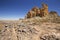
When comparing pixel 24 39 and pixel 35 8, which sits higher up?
pixel 35 8

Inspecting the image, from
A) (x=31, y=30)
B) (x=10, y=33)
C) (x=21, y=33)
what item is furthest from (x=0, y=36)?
(x=31, y=30)

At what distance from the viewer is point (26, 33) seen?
10133 mm

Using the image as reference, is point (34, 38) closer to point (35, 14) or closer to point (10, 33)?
point (10, 33)

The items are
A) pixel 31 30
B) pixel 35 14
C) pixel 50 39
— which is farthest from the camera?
pixel 35 14

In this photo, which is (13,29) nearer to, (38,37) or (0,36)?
(0,36)

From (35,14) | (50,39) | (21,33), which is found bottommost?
(50,39)

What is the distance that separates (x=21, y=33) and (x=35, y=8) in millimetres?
28287

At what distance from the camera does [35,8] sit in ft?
124

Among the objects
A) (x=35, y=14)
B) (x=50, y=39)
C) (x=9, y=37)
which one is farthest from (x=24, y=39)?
(x=35, y=14)

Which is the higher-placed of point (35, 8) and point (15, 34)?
point (35, 8)

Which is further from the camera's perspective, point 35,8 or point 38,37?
point 35,8

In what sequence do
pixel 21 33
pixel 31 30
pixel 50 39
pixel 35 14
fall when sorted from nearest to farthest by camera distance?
pixel 50 39 → pixel 21 33 → pixel 31 30 → pixel 35 14

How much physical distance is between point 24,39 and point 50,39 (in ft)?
7.86

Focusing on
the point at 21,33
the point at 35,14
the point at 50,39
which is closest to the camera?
the point at 50,39
